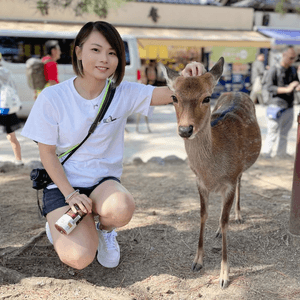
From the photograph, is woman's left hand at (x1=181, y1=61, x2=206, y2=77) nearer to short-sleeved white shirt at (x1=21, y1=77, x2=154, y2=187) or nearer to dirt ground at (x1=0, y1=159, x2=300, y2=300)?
short-sleeved white shirt at (x1=21, y1=77, x2=154, y2=187)

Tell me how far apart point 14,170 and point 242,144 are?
134 inches

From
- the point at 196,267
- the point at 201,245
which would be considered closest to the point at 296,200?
the point at 201,245

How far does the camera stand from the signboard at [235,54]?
44.4ft

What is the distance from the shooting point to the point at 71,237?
2152mm

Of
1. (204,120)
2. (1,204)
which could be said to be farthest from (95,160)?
(1,204)

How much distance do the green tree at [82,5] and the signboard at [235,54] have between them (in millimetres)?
4378

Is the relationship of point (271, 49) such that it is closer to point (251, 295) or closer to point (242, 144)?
point (242, 144)

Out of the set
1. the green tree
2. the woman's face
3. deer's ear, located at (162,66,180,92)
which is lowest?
deer's ear, located at (162,66,180,92)

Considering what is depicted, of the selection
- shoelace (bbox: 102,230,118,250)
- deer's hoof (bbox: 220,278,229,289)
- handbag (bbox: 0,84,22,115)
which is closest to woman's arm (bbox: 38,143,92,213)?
shoelace (bbox: 102,230,118,250)

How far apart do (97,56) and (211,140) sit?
3.31ft

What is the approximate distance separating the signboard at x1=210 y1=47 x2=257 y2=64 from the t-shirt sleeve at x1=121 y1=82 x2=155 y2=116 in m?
11.8

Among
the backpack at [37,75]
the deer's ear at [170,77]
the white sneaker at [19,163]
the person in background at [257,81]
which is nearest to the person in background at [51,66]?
the backpack at [37,75]

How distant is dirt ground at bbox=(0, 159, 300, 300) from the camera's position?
87.4 inches

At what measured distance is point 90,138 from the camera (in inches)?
91.5
